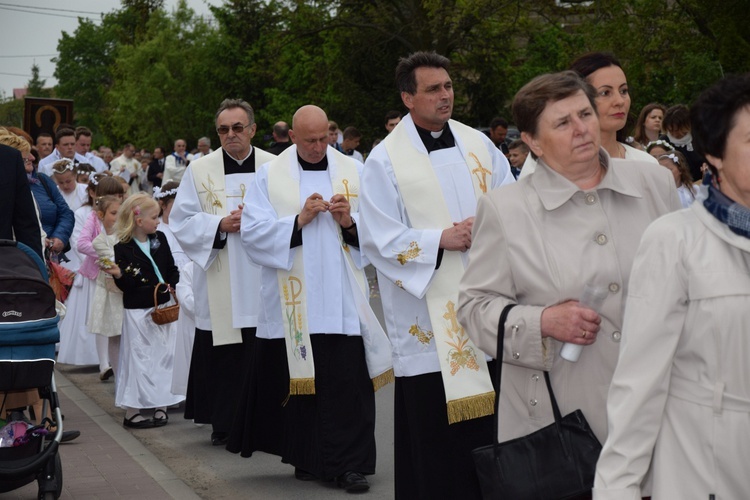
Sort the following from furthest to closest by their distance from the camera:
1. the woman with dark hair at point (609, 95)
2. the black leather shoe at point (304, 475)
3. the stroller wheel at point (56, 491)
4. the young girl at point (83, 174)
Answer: the young girl at point (83, 174), the black leather shoe at point (304, 475), the stroller wheel at point (56, 491), the woman with dark hair at point (609, 95)

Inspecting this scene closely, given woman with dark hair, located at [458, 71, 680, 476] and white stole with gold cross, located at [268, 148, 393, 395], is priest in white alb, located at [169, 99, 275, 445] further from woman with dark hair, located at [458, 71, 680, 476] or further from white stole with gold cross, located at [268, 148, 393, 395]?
woman with dark hair, located at [458, 71, 680, 476]

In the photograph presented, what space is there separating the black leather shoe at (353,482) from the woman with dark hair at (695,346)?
13.3ft

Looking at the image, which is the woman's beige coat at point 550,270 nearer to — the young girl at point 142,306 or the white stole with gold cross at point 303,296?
the white stole with gold cross at point 303,296

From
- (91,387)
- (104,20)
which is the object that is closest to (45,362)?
(91,387)

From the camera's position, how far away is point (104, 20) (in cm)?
9306

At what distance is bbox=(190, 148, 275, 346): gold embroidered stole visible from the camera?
8.85 meters

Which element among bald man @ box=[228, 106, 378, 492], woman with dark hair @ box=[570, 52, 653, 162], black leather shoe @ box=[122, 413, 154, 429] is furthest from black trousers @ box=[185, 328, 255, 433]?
woman with dark hair @ box=[570, 52, 653, 162]

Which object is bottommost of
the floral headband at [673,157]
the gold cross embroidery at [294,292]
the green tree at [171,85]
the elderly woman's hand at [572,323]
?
the gold cross embroidery at [294,292]

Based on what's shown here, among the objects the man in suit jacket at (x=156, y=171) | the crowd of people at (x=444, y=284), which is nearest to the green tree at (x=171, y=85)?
the man in suit jacket at (x=156, y=171)

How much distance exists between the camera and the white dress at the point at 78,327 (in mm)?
12297

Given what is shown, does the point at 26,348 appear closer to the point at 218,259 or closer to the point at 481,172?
the point at 481,172

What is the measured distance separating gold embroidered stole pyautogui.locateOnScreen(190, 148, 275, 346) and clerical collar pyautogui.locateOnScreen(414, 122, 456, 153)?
2971 mm

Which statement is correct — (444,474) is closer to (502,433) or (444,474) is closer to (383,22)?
(502,433)

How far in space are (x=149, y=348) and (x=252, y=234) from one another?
269 cm
